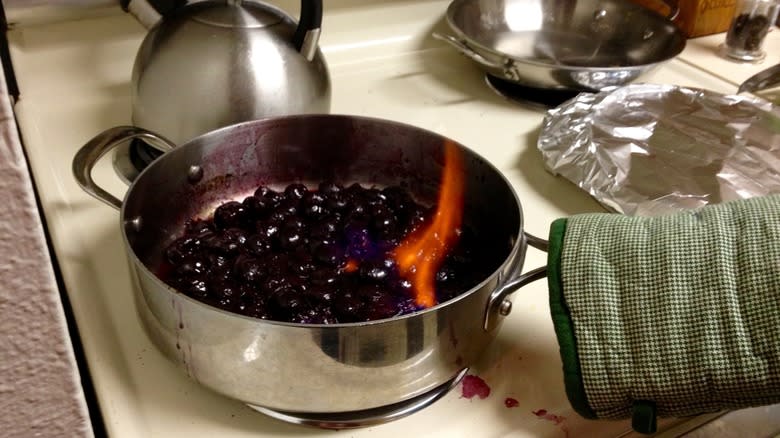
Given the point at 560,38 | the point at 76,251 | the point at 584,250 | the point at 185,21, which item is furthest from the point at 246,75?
the point at 560,38

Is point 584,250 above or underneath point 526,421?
above

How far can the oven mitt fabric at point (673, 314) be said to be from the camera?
1.26 ft

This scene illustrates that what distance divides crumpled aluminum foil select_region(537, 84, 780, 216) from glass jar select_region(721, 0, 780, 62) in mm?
242

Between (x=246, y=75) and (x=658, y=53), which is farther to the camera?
(x=658, y=53)

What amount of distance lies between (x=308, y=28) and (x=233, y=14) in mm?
73

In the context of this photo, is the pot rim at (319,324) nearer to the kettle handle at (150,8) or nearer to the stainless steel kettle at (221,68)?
the stainless steel kettle at (221,68)

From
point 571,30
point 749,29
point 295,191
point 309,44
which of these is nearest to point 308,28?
point 309,44

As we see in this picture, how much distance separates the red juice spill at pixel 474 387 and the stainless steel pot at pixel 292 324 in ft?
0.08

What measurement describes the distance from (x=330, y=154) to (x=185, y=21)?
0.61ft

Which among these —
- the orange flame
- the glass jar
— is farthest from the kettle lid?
the glass jar

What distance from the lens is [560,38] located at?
3.12 ft

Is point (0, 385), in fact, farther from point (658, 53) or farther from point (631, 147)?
point (658, 53)

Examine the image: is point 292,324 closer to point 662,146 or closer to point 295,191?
point 295,191

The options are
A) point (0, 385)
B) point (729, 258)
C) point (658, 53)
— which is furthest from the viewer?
point (658, 53)
